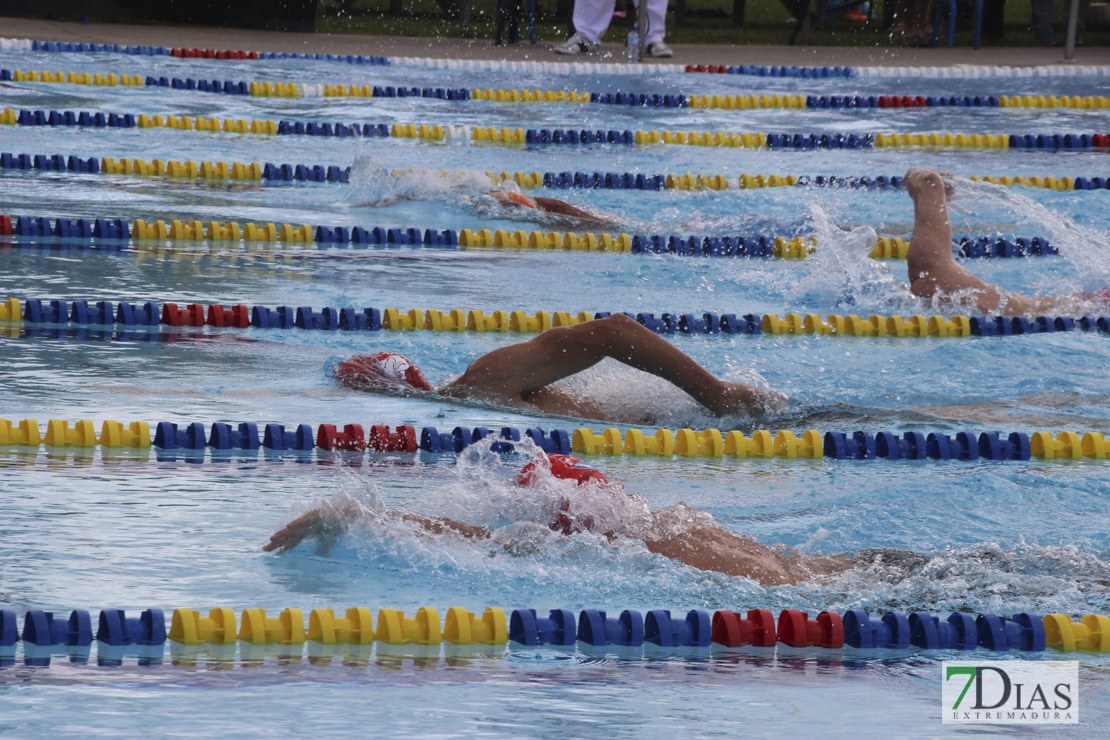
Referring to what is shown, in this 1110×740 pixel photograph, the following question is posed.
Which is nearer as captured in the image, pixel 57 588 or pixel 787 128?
pixel 57 588

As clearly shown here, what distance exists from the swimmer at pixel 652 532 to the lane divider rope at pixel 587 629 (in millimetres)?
208

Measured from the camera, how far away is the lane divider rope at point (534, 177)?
328 inches

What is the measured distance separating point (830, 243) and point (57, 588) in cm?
416

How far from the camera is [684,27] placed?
606 inches

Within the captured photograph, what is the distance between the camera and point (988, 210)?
8133 mm

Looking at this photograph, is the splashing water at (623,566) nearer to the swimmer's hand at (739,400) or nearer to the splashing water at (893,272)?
the swimmer's hand at (739,400)

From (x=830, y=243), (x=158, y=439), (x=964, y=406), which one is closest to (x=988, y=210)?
(x=830, y=243)

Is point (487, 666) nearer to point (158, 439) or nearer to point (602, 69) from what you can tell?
point (158, 439)

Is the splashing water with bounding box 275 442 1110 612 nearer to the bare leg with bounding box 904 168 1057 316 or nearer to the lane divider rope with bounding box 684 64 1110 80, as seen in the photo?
the bare leg with bounding box 904 168 1057 316

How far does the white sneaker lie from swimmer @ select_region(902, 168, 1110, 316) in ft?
24.7

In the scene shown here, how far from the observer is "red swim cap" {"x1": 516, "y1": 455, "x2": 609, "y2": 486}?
10.2ft

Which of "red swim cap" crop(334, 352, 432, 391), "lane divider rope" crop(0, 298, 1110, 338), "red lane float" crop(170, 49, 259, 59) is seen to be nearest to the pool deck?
"red lane float" crop(170, 49, 259, 59)

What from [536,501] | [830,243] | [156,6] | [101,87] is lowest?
[536,501]

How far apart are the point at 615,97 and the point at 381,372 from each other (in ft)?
24.0
